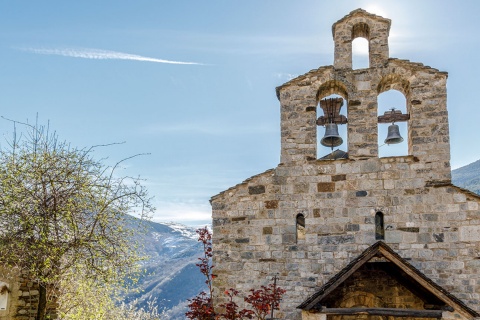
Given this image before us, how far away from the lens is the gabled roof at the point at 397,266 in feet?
26.6

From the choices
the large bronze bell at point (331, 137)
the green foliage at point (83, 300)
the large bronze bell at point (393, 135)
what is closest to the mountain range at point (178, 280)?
the green foliage at point (83, 300)

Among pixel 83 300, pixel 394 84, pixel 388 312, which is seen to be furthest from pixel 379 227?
pixel 83 300

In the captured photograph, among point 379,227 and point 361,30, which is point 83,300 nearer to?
point 379,227

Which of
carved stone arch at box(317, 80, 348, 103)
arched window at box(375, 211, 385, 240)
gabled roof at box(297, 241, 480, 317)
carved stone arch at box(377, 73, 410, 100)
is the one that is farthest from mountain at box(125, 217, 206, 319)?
gabled roof at box(297, 241, 480, 317)

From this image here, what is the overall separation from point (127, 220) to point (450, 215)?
675 centimetres

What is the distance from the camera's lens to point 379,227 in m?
9.30

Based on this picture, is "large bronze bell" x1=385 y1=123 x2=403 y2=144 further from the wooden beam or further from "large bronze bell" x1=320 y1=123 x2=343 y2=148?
the wooden beam

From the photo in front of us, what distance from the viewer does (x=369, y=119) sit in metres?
9.71

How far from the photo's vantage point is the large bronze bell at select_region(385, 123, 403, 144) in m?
9.95

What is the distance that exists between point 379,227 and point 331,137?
232 centimetres

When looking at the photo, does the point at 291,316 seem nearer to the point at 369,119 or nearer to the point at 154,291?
the point at 369,119

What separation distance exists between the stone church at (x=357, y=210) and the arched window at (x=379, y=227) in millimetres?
19

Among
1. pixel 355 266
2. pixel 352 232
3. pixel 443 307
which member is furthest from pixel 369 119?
pixel 443 307

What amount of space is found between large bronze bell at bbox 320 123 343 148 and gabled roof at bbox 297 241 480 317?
106 inches
